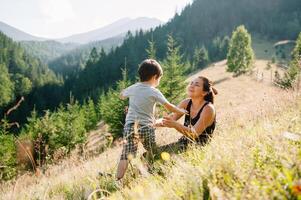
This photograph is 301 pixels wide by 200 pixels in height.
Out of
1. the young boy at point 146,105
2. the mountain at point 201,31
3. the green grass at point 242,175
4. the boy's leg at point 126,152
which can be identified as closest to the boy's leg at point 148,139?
the young boy at point 146,105

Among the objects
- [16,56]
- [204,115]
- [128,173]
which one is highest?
[204,115]

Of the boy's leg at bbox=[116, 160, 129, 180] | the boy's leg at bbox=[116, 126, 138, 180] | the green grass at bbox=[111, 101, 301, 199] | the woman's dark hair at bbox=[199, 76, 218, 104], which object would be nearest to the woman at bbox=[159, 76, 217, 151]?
the woman's dark hair at bbox=[199, 76, 218, 104]

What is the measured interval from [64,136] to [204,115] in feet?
70.8

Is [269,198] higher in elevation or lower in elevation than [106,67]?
higher

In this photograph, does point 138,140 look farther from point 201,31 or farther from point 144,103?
point 201,31

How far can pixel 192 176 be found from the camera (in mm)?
2637

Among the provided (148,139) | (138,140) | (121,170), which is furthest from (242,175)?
(148,139)

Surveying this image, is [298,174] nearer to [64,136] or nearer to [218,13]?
[64,136]

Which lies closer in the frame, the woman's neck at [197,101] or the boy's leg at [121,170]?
the boy's leg at [121,170]

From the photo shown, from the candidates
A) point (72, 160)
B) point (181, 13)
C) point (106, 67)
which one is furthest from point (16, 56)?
point (72, 160)

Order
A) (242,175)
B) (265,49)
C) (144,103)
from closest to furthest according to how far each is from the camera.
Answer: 1. (242,175)
2. (144,103)
3. (265,49)

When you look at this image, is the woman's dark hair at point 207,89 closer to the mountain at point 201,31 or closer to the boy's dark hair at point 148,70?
the boy's dark hair at point 148,70

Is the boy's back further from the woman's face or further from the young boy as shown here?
the woman's face

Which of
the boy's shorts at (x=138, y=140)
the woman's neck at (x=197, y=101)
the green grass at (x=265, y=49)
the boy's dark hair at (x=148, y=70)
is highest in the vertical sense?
the boy's dark hair at (x=148, y=70)
